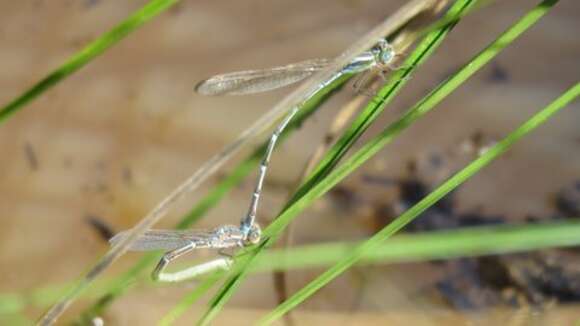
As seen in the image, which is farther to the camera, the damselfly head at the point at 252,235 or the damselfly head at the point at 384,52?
the damselfly head at the point at 384,52

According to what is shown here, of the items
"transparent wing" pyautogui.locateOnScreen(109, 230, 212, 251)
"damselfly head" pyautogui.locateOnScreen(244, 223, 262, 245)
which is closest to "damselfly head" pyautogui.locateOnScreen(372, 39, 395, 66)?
"damselfly head" pyautogui.locateOnScreen(244, 223, 262, 245)

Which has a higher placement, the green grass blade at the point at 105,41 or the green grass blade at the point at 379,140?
the green grass blade at the point at 105,41

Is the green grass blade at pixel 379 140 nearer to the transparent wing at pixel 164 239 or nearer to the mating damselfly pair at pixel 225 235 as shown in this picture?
the mating damselfly pair at pixel 225 235

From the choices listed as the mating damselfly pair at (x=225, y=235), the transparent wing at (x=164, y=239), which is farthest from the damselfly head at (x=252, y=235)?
the transparent wing at (x=164, y=239)

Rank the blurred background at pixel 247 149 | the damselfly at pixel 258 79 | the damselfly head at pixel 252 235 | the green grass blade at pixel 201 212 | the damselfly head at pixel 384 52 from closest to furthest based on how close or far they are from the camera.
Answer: the green grass blade at pixel 201 212
the damselfly head at pixel 252 235
the damselfly head at pixel 384 52
the damselfly at pixel 258 79
the blurred background at pixel 247 149

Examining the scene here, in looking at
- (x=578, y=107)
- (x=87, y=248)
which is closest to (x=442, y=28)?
(x=578, y=107)
